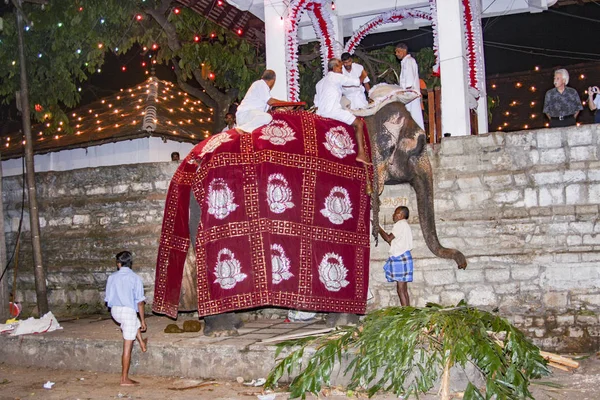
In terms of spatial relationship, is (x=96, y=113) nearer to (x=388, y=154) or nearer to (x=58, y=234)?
(x=58, y=234)

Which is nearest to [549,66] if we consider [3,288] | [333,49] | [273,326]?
[333,49]

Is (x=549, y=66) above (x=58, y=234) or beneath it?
above

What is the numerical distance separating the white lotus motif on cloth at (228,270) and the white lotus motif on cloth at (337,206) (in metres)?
1.12

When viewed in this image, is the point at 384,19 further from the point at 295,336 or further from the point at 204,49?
the point at 295,336

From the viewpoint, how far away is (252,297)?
792 cm

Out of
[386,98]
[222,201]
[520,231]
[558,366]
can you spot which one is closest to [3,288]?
[222,201]

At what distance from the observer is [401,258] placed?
9031 millimetres

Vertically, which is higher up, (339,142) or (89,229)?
(339,142)

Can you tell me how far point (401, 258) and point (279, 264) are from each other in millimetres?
1781

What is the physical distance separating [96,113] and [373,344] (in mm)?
14370

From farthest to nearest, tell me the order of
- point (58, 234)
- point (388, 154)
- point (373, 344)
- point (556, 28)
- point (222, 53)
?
1. point (556, 28)
2. point (222, 53)
3. point (58, 234)
4. point (388, 154)
5. point (373, 344)

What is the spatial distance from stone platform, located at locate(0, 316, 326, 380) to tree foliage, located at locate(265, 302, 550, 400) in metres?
0.70

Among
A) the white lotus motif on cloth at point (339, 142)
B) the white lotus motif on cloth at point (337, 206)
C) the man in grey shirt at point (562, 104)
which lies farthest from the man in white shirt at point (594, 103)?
the white lotus motif on cloth at point (337, 206)

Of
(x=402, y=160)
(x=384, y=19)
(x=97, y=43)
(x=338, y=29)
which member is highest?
(x=97, y=43)
